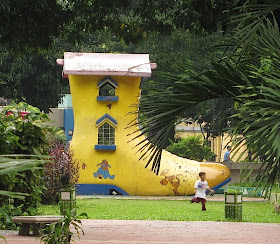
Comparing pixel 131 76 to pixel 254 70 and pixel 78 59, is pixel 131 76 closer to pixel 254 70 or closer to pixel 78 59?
pixel 78 59

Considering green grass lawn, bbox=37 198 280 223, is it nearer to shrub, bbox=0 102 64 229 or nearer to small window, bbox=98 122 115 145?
shrub, bbox=0 102 64 229

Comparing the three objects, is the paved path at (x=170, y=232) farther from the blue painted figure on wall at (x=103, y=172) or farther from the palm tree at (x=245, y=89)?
the blue painted figure on wall at (x=103, y=172)

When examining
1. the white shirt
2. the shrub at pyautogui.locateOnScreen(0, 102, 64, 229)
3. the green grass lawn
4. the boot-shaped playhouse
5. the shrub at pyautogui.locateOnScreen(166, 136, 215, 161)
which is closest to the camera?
the shrub at pyautogui.locateOnScreen(0, 102, 64, 229)

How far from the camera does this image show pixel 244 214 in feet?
65.2

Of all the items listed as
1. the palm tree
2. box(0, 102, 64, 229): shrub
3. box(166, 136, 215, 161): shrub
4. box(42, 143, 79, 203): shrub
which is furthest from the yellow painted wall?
the palm tree

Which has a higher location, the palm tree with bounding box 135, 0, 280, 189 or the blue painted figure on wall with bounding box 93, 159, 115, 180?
the palm tree with bounding box 135, 0, 280, 189

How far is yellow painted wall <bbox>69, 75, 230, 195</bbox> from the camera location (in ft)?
88.6

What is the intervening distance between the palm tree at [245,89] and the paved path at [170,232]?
190 inches

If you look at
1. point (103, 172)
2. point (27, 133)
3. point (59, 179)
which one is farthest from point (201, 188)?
point (27, 133)

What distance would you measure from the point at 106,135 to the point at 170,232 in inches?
527

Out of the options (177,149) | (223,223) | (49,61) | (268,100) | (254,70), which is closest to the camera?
(268,100)

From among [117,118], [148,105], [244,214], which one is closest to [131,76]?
[117,118]

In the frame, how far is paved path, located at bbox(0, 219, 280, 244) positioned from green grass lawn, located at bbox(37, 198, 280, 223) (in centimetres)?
121

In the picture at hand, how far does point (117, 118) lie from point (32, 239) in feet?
49.2
